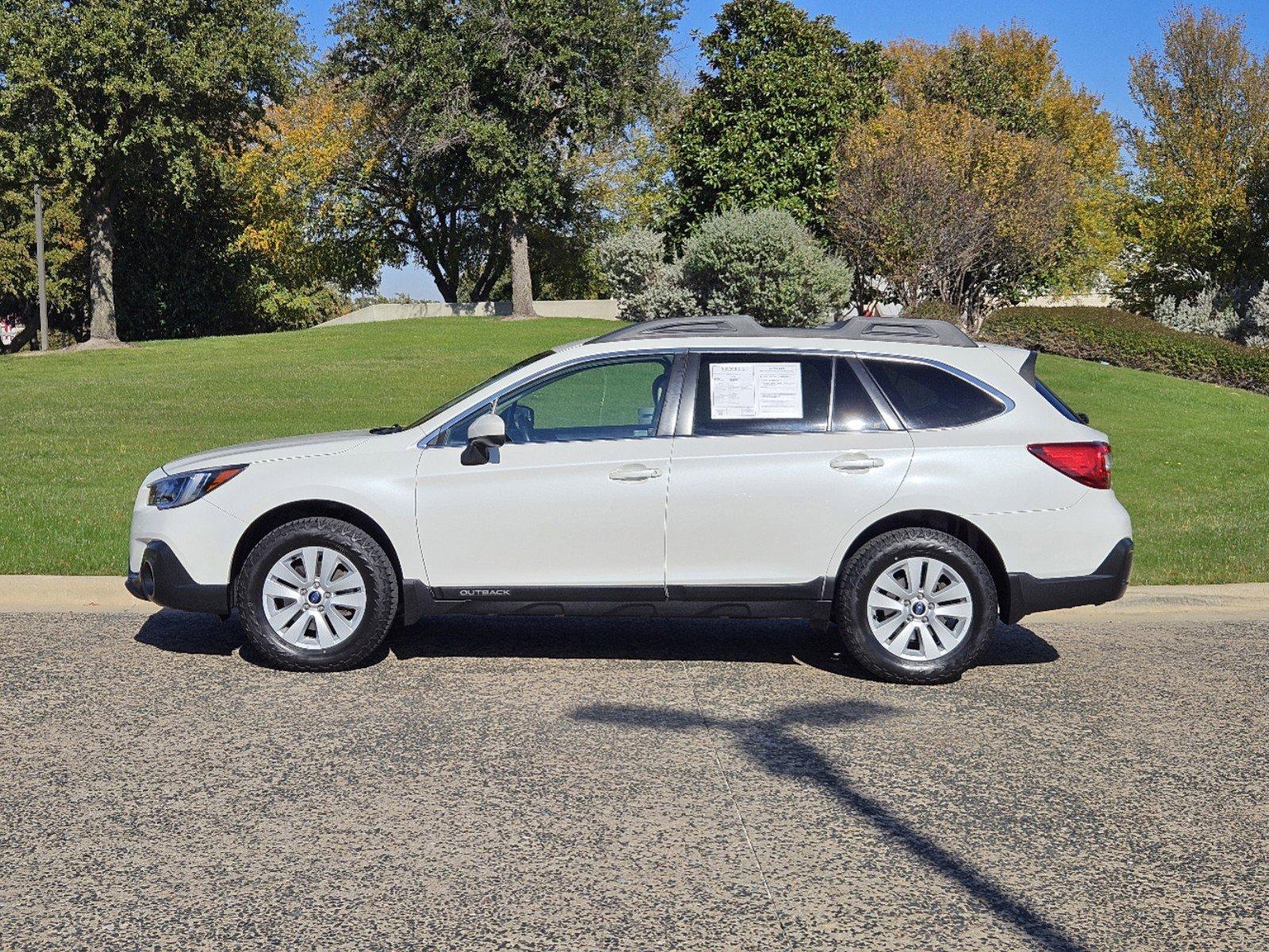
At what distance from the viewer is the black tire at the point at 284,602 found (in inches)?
267

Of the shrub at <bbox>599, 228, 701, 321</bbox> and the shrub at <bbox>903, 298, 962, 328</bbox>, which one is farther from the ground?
the shrub at <bbox>599, 228, 701, 321</bbox>

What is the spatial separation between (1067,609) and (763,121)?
32.7m

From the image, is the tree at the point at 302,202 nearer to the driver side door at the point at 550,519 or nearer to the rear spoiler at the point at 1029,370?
the driver side door at the point at 550,519

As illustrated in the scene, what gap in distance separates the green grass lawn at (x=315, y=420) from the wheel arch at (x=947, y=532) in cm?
314

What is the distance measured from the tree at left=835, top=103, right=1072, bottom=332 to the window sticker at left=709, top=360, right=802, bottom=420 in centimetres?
2624

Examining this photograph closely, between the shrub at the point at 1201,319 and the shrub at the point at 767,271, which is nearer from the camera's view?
the shrub at the point at 767,271

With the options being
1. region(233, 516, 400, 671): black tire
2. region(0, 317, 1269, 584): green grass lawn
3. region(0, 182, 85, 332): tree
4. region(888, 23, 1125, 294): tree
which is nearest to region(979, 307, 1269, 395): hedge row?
region(0, 317, 1269, 584): green grass lawn

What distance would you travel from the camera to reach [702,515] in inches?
264

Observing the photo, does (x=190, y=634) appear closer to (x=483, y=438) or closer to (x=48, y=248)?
(x=483, y=438)

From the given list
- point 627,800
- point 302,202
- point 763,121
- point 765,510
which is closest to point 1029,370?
point 765,510

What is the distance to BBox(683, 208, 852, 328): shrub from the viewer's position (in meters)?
30.7

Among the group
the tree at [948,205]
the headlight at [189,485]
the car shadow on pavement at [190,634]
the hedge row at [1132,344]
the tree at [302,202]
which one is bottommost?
the car shadow on pavement at [190,634]

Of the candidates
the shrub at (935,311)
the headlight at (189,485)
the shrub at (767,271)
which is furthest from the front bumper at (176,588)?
the shrub at (767,271)

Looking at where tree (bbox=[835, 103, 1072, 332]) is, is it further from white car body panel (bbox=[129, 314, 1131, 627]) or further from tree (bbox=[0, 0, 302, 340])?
white car body panel (bbox=[129, 314, 1131, 627])
